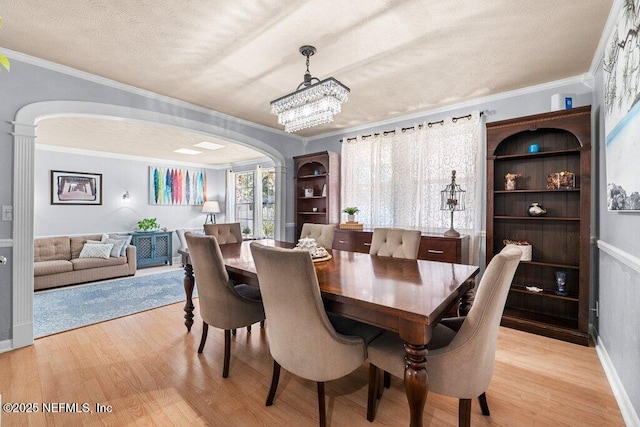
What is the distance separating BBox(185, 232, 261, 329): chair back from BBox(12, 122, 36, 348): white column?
1618 mm

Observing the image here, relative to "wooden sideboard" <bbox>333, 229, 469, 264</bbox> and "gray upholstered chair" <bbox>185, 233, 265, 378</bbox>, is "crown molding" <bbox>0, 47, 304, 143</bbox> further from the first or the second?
"wooden sideboard" <bbox>333, 229, 469, 264</bbox>

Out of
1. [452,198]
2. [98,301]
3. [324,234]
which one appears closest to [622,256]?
[452,198]

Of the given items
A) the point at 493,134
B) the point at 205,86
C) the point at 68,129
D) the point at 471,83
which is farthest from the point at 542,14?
the point at 68,129

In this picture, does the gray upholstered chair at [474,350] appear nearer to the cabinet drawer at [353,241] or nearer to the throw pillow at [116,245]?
the cabinet drawer at [353,241]

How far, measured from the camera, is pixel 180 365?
2309 millimetres

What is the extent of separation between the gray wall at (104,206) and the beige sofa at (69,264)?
22.1 inches

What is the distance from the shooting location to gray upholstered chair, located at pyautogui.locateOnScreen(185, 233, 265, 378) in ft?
7.07

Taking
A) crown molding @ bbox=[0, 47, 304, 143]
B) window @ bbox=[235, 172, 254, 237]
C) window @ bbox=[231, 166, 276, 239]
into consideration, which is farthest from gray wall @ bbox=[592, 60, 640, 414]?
window @ bbox=[235, 172, 254, 237]

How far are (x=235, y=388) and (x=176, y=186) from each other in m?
6.20

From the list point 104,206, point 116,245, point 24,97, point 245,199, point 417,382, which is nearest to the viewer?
point 417,382

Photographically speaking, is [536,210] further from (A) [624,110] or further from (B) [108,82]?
(B) [108,82]

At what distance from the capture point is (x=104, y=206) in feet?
20.0

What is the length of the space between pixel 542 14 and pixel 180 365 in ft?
11.9

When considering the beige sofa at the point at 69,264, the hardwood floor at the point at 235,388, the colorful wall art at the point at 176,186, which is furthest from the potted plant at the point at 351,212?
the colorful wall art at the point at 176,186
